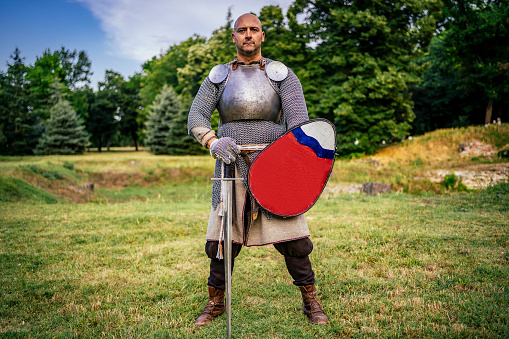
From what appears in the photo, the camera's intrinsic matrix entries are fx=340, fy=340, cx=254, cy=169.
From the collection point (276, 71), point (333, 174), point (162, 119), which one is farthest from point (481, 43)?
point (276, 71)

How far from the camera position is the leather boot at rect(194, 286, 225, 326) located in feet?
8.86

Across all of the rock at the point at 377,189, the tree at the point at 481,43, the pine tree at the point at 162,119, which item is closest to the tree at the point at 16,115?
the pine tree at the point at 162,119

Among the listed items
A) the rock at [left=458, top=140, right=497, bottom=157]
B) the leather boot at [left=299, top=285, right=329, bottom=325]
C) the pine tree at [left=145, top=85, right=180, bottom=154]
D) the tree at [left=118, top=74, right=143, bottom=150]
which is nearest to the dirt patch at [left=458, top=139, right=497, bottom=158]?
the rock at [left=458, top=140, right=497, bottom=157]

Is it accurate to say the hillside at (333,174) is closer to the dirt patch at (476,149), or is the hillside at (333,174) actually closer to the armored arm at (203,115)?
the dirt patch at (476,149)

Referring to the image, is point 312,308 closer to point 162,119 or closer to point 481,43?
point 481,43

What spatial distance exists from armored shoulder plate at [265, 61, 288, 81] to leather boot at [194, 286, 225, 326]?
1.79 meters

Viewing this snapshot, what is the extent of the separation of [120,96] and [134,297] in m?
35.8

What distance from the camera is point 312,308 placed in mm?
2658

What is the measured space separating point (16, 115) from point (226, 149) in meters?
26.8

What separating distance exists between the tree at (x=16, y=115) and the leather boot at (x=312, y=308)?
2542cm

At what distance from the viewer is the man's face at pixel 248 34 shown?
2.74 metres

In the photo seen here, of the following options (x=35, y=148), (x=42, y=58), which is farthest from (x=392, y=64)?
(x=42, y=58)

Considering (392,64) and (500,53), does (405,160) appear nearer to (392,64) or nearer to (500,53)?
(392,64)

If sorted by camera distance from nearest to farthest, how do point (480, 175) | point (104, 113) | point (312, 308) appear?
1. point (312, 308)
2. point (480, 175)
3. point (104, 113)
